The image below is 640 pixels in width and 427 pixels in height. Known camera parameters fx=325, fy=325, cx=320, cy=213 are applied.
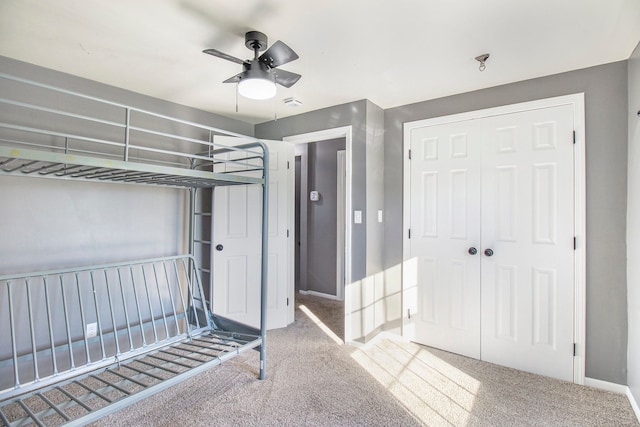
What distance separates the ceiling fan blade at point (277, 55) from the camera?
5.82 ft

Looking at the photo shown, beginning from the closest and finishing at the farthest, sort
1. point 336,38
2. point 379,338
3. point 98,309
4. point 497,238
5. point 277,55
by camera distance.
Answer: point 277,55 < point 336,38 < point 98,309 < point 497,238 < point 379,338

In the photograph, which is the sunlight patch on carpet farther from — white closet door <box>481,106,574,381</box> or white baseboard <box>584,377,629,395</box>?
white baseboard <box>584,377,629,395</box>

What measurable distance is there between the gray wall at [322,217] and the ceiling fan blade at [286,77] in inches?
96.1

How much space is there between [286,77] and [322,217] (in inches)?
114

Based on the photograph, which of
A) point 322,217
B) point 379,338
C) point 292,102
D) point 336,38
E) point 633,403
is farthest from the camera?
point 322,217

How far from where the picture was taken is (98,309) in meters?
2.43

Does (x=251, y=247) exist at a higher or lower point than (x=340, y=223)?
lower

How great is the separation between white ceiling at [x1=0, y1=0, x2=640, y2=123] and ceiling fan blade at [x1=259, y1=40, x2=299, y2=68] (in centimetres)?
18

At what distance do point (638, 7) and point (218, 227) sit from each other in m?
3.33

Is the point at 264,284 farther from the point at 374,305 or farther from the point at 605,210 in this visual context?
the point at 605,210

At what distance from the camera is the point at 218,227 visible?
3.25 meters

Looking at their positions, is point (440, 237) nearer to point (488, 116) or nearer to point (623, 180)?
point (488, 116)

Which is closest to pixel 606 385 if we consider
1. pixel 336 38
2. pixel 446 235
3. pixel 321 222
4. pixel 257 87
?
pixel 446 235

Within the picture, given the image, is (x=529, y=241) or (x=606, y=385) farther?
(x=529, y=241)
